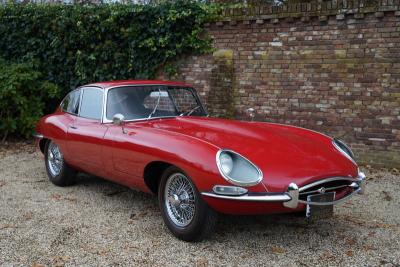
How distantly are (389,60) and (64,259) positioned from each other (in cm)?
533

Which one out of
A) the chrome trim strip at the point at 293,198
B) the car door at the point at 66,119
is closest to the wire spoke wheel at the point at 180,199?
the chrome trim strip at the point at 293,198

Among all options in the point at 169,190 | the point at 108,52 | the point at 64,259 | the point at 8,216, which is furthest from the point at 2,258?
the point at 108,52

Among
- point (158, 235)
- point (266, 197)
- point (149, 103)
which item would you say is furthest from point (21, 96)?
point (266, 197)

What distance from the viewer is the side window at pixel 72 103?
603 centimetres

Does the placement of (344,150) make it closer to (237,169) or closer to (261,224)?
(261,224)

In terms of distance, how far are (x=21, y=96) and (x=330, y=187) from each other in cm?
707

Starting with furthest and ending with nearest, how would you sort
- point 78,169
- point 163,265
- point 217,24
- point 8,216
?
point 217,24 → point 78,169 → point 8,216 → point 163,265

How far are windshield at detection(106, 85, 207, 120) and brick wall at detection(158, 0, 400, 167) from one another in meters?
2.50

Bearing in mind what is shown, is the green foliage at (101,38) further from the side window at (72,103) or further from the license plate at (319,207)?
the license plate at (319,207)

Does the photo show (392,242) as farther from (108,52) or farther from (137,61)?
(108,52)

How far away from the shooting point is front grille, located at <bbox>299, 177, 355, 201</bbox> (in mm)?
3725

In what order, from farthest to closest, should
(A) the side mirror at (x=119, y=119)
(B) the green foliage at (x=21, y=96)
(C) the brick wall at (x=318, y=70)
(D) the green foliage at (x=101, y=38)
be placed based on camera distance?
(B) the green foliage at (x=21, y=96)
(D) the green foliage at (x=101, y=38)
(C) the brick wall at (x=318, y=70)
(A) the side mirror at (x=119, y=119)

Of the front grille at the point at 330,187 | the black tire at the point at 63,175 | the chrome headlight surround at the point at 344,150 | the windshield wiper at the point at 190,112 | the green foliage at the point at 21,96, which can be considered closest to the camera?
the front grille at the point at 330,187

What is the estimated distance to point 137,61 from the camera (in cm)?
903
